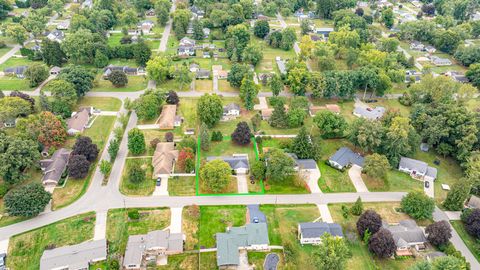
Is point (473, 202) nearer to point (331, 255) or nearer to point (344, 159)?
point (344, 159)

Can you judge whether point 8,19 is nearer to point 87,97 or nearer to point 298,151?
point 87,97

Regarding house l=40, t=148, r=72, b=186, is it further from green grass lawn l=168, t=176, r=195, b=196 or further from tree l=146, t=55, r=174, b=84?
tree l=146, t=55, r=174, b=84

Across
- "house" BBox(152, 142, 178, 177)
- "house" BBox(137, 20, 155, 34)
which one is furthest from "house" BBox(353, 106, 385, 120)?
"house" BBox(137, 20, 155, 34)

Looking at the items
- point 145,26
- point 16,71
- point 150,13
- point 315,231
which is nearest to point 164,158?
point 315,231

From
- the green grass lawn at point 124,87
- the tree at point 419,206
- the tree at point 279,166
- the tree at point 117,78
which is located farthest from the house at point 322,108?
the tree at point 117,78

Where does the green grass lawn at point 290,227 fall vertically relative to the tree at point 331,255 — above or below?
below

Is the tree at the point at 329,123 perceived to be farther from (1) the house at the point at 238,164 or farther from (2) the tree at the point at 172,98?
(2) the tree at the point at 172,98
